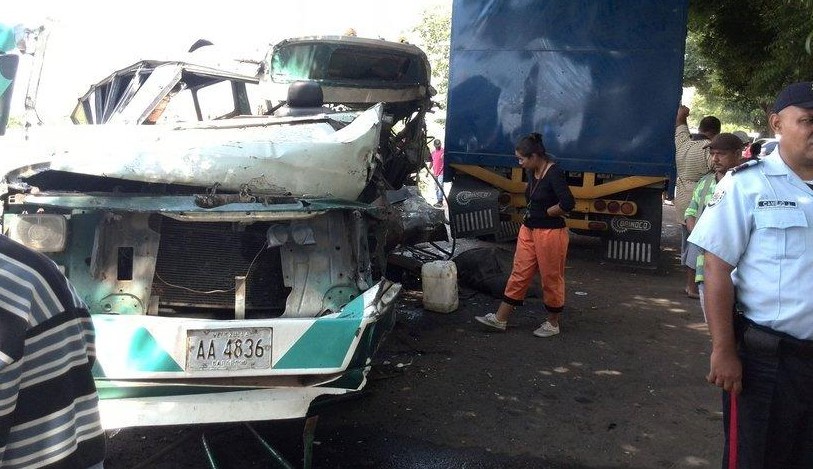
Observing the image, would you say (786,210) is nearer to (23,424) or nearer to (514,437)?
(514,437)

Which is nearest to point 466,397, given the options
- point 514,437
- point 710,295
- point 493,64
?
point 514,437

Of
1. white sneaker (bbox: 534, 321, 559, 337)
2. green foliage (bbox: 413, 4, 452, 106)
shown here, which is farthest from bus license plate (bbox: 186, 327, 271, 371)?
green foliage (bbox: 413, 4, 452, 106)

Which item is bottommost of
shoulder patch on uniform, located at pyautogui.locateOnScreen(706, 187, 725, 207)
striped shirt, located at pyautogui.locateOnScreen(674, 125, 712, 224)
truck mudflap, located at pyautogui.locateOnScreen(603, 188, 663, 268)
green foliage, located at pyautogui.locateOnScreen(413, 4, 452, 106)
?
truck mudflap, located at pyautogui.locateOnScreen(603, 188, 663, 268)

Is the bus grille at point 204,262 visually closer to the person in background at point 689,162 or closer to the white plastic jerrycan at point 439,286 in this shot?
the white plastic jerrycan at point 439,286

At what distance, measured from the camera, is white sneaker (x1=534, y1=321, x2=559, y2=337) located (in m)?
5.08

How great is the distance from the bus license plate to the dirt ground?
459 mm

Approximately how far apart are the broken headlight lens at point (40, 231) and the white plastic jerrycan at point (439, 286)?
310 cm

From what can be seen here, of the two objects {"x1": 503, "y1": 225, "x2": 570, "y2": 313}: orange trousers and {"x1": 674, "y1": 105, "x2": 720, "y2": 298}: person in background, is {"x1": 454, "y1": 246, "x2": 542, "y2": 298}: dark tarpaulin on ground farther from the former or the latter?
{"x1": 674, "y1": 105, "x2": 720, "y2": 298}: person in background

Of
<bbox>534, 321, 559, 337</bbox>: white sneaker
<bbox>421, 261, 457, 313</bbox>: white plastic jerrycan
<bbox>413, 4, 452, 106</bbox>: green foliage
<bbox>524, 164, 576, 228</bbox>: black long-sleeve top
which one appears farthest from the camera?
<bbox>413, 4, 452, 106</bbox>: green foliage

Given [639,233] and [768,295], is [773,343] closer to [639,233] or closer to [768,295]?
[768,295]

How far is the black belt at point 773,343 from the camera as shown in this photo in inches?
80.2

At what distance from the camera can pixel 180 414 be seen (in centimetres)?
262

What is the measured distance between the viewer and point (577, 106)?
741 cm

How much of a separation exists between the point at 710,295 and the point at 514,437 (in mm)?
1598
